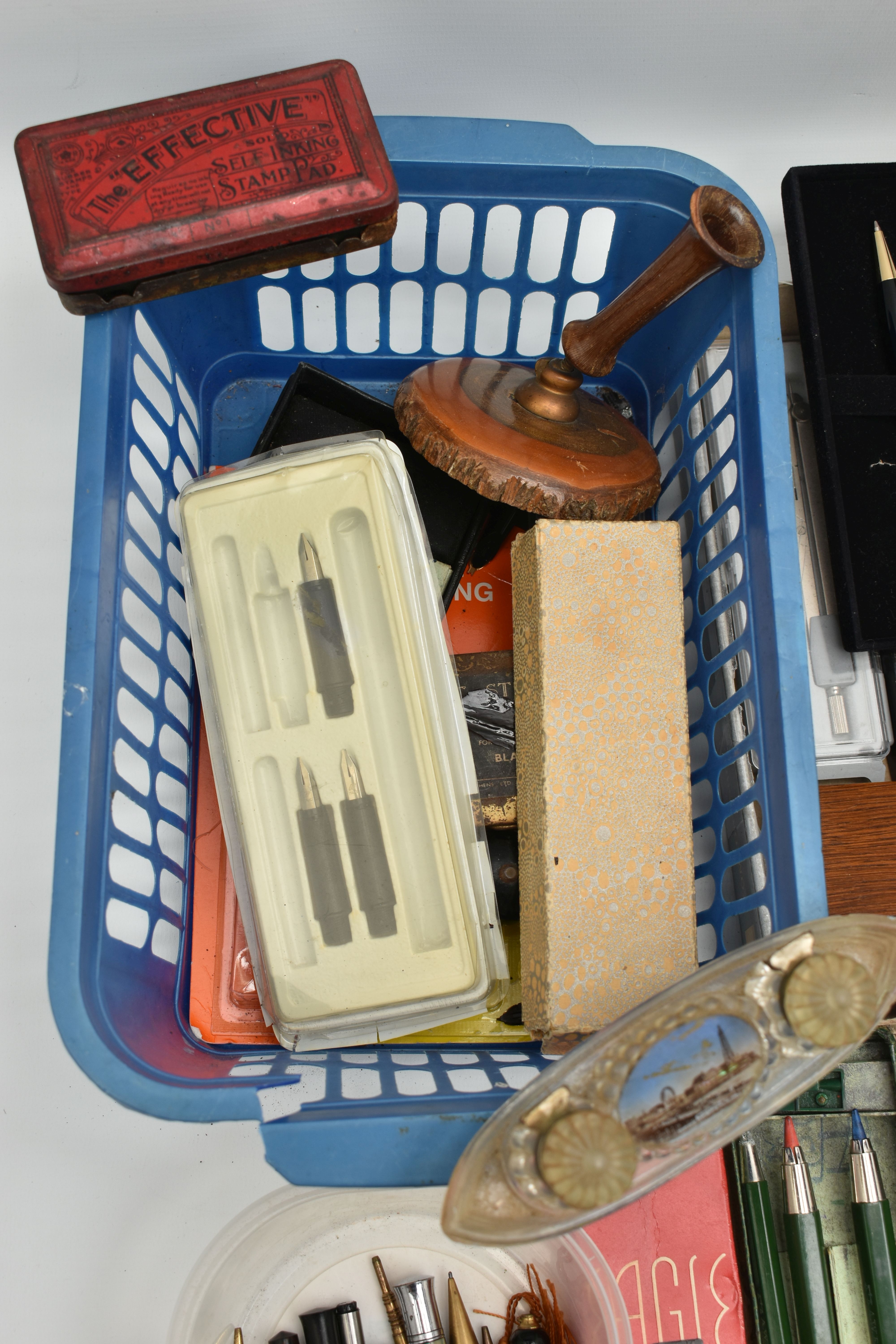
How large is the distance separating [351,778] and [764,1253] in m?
0.39

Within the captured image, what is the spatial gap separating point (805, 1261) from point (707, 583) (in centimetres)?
45

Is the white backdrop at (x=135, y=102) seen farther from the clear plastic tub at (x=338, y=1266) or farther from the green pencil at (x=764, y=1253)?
the green pencil at (x=764, y=1253)

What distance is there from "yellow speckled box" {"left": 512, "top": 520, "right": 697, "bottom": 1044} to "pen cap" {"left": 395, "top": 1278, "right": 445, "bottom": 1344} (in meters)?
0.18

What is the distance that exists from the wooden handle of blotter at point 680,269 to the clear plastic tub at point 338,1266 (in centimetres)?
56

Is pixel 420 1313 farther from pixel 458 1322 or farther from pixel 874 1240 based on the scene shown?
pixel 874 1240

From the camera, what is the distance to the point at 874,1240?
1.91ft

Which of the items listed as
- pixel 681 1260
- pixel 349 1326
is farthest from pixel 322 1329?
pixel 681 1260

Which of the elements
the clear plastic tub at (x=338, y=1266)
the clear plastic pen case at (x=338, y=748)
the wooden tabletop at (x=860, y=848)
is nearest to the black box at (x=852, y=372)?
the wooden tabletop at (x=860, y=848)

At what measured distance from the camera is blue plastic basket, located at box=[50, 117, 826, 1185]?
0.49m

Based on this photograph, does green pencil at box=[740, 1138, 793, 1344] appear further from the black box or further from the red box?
the black box

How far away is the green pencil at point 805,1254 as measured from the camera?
0.57 m

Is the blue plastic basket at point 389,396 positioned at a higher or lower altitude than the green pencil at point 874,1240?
higher

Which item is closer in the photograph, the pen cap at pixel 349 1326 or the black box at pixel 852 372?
the pen cap at pixel 349 1326

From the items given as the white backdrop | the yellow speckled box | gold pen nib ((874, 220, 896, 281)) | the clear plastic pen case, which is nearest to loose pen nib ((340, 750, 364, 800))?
the clear plastic pen case
